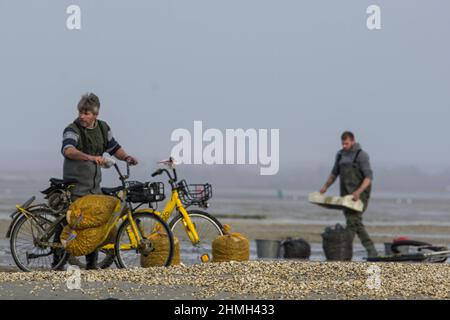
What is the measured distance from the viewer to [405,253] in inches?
670

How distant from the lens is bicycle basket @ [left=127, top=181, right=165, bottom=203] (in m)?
12.6

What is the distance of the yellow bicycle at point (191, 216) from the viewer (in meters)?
12.9

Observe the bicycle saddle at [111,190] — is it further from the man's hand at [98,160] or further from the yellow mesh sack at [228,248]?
the yellow mesh sack at [228,248]

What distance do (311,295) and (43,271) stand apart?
3.46m

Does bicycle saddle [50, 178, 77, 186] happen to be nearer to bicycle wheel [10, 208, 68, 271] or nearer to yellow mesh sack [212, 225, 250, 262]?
bicycle wheel [10, 208, 68, 271]

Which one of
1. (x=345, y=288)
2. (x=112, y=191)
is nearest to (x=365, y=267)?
(x=345, y=288)

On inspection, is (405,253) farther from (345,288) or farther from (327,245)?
(345,288)

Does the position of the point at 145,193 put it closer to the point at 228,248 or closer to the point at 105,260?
the point at 105,260

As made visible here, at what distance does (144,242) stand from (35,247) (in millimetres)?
1378

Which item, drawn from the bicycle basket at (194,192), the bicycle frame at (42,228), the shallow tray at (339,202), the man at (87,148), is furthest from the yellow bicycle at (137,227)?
the shallow tray at (339,202)

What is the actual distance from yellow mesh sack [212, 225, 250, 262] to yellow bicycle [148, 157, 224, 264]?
0.10 m

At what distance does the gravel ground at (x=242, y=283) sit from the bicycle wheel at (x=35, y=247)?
3.41ft

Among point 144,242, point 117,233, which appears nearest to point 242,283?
point 144,242

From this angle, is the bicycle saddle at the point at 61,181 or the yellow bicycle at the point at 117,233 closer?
the yellow bicycle at the point at 117,233
